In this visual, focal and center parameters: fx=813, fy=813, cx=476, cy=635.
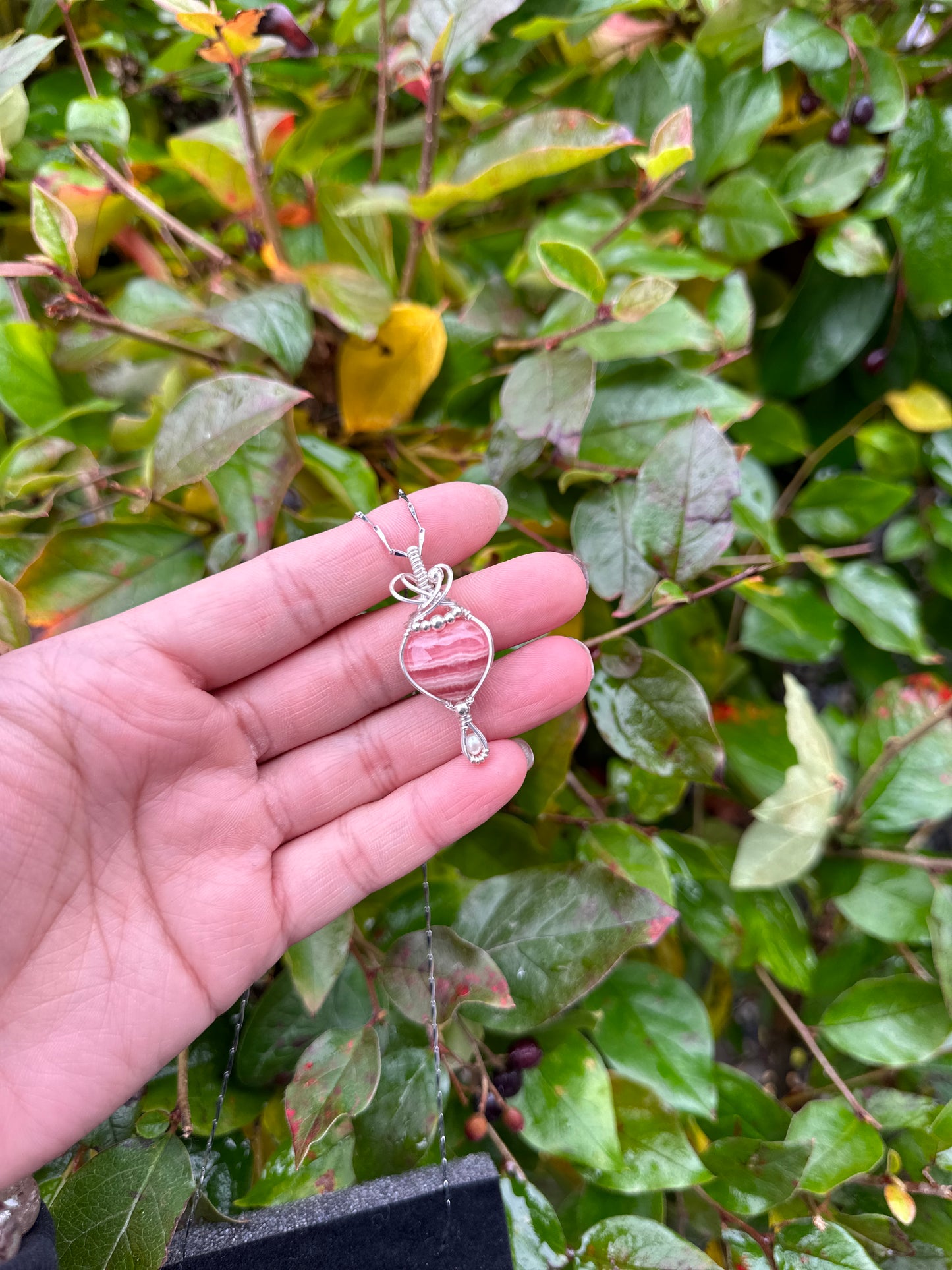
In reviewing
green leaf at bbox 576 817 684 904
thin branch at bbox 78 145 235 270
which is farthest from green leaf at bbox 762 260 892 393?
thin branch at bbox 78 145 235 270

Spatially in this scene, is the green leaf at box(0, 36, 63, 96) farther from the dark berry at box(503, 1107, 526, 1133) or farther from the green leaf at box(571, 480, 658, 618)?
the dark berry at box(503, 1107, 526, 1133)

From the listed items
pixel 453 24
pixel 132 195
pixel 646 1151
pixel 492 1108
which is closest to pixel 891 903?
pixel 646 1151

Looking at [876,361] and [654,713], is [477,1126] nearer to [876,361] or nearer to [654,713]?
[654,713]

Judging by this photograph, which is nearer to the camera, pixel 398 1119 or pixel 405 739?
pixel 398 1119

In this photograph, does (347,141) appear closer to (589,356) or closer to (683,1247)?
(589,356)

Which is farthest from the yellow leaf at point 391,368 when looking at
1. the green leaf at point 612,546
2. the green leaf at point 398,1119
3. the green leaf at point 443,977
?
the green leaf at point 398,1119

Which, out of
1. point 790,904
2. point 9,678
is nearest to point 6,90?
point 9,678
